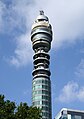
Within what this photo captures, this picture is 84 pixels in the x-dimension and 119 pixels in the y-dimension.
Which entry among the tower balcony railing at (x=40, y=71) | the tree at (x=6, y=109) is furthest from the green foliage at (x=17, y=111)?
the tower balcony railing at (x=40, y=71)

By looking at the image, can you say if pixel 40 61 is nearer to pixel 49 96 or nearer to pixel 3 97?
pixel 49 96

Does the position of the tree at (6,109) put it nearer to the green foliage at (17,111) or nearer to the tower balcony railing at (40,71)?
the green foliage at (17,111)

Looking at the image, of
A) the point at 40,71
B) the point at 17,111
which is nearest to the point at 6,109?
the point at 17,111

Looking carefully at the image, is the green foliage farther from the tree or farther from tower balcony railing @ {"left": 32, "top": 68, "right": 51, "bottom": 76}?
tower balcony railing @ {"left": 32, "top": 68, "right": 51, "bottom": 76}

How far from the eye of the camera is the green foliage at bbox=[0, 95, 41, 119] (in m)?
42.3

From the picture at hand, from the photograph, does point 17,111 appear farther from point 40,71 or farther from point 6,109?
point 40,71

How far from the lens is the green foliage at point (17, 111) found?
42.3 metres

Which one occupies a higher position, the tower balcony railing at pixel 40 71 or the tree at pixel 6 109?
the tower balcony railing at pixel 40 71

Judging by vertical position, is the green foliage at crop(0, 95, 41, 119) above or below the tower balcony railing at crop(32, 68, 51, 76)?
below

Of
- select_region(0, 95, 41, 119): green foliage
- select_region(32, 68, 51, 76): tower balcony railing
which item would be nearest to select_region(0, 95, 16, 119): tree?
select_region(0, 95, 41, 119): green foliage

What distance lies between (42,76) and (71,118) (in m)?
27.5

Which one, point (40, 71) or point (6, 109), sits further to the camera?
point (40, 71)

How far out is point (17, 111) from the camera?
43.1m

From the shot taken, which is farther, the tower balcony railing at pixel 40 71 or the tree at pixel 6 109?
the tower balcony railing at pixel 40 71
